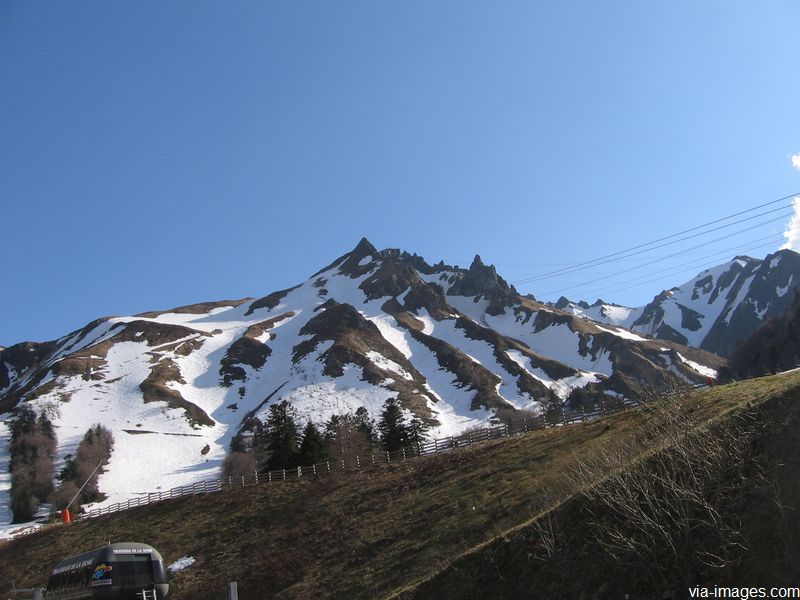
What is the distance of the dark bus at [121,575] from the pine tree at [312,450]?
3386 centimetres

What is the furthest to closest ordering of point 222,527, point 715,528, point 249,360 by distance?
point 249,360 < point 222,527 < point 715,528

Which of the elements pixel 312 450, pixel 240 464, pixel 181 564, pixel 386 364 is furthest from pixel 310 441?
Result: pixel 386 364

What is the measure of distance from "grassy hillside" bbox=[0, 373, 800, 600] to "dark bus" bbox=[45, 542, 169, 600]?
8.05m

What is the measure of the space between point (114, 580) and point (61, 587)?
5.89 m

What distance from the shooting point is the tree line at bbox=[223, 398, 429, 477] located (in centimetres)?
6328

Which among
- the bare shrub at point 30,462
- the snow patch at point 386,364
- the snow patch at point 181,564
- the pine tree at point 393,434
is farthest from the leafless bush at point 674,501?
the snow patch at point 386,364

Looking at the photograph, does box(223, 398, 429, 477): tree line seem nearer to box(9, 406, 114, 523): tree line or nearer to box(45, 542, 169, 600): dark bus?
box(9, 406, 114, 523): tree line

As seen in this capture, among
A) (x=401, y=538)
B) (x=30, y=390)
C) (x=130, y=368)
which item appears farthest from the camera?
(x=130, y=368)

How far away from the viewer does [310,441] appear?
63.8 meters

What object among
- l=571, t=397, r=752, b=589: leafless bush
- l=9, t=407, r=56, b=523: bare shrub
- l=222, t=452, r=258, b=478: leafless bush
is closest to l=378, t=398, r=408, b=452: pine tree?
l=222, t=452, r=258, b=478: leafless bush

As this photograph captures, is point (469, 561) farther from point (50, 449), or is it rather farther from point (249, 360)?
point (249, 360)

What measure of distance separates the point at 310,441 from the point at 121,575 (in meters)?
36.9

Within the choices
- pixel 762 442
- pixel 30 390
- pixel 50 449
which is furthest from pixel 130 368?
pixel 762 442

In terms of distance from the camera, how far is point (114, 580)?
1058 inches
